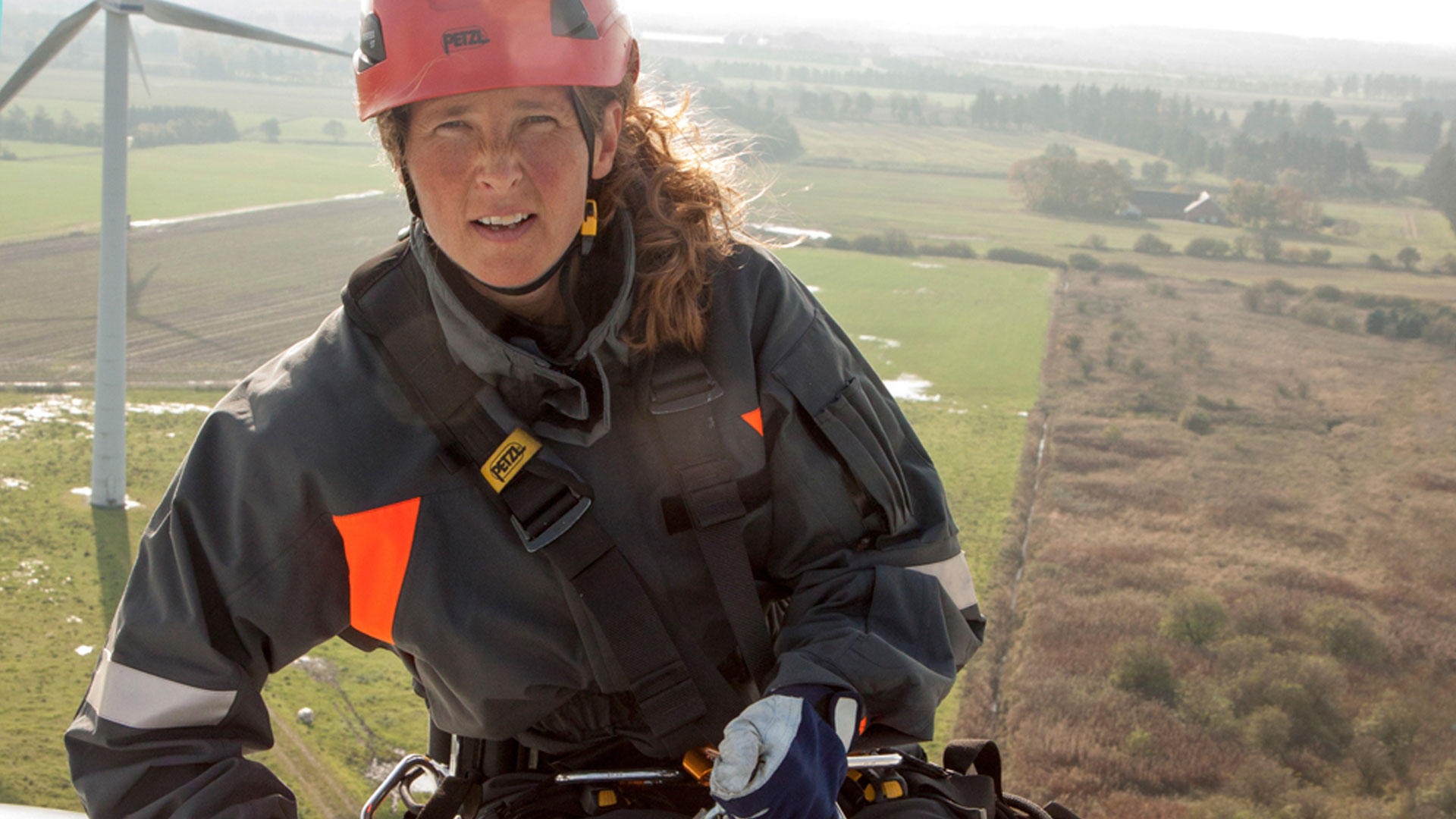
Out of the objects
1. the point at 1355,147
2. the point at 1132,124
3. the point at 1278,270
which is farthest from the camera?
the point at 1132,124

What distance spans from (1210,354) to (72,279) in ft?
139

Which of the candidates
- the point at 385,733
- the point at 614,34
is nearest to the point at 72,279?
the point at 385,733

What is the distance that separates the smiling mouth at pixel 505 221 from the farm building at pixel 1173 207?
51.1 meters

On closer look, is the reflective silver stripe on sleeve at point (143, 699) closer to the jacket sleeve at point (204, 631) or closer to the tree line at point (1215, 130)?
the jacket sleeve at point (204, 631)

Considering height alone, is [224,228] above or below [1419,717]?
above

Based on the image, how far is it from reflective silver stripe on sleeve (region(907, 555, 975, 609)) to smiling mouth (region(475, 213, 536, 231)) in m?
1.03

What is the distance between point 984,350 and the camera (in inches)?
1522

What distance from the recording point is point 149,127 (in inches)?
2272

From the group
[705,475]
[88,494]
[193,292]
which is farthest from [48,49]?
[193,292]

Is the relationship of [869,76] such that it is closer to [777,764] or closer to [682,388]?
[682,388]

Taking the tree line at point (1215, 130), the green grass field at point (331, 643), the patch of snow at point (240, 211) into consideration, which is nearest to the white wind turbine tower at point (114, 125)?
the green grass field at point (331, 643)

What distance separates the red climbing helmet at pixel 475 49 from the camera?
6.49 ft

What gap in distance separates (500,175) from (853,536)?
98 centimetres

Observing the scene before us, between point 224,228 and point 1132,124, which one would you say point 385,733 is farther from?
point 1132,124
